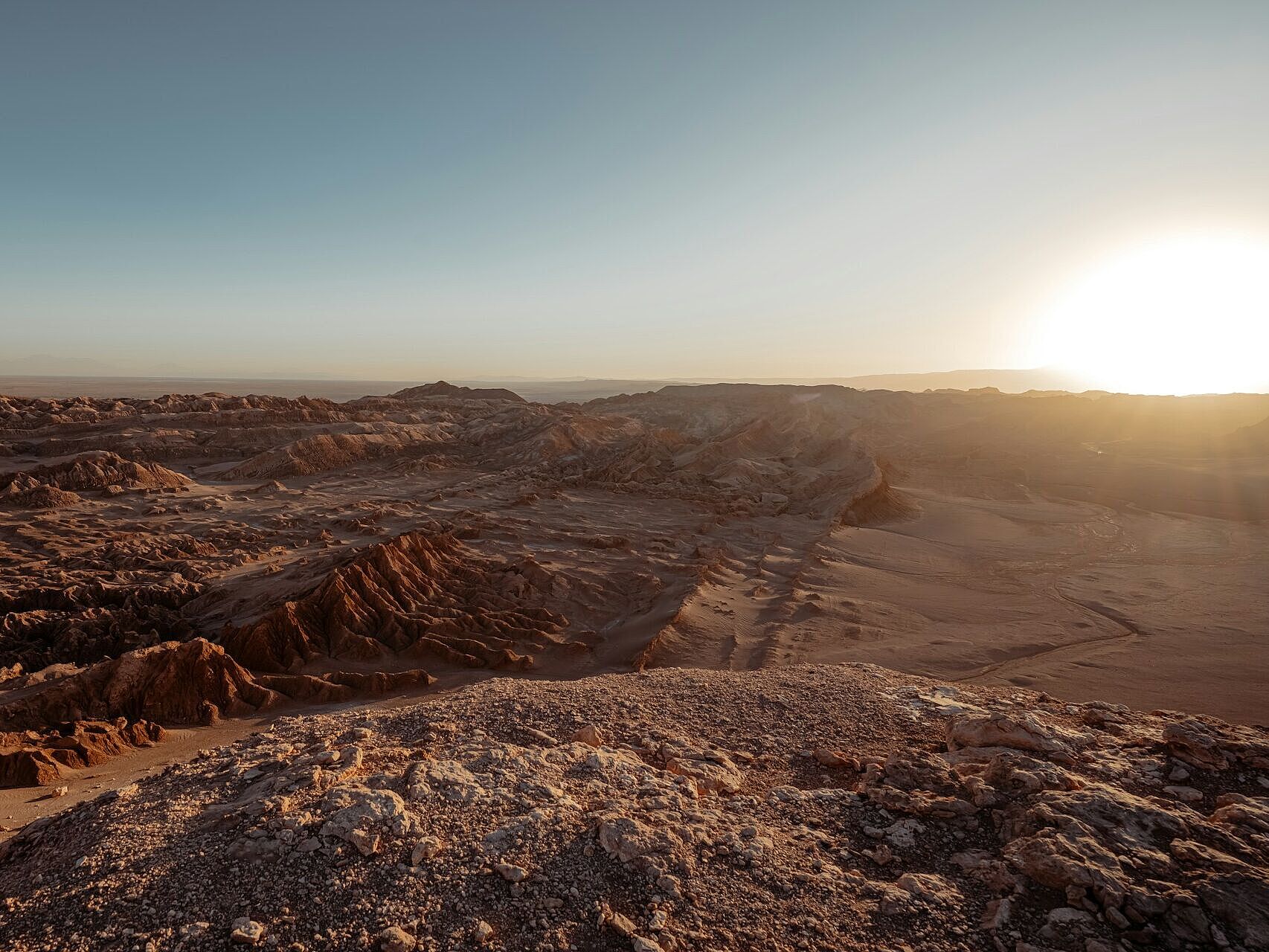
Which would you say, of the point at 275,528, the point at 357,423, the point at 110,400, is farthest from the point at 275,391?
the point at 275,528

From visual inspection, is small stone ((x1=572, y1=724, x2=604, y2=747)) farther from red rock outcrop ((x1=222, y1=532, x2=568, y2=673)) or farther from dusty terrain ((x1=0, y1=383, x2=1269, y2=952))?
red rock outcrop ((x1=222, y1=532, x2=568, y2=673))

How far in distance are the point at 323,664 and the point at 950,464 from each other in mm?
42314

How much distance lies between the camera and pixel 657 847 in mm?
4992

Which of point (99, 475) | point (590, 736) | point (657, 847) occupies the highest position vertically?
point (99, 475)

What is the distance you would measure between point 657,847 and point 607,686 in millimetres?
4551

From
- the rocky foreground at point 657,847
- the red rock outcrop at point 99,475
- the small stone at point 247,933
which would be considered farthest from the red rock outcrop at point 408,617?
the red rock outcrop at point 99,475

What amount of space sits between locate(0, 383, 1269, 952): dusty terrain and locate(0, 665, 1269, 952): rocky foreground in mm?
37

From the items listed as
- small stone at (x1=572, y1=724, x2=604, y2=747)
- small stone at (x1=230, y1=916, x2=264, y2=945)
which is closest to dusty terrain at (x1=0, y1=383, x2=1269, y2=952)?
small stone at (x1=230, y1=916, x2=264, y2=945)

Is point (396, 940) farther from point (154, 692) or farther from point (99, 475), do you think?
point (99, 475)

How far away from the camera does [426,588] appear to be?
15938 millimetres

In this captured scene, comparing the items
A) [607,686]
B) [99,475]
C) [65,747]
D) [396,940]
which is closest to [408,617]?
[65,747]

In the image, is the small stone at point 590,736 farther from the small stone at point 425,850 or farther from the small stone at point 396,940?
the small stone at point 396,940

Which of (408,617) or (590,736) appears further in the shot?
(408,617)

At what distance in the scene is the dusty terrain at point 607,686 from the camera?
448cm
